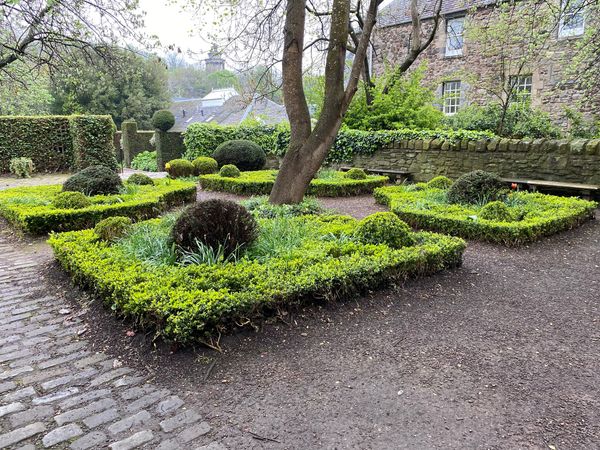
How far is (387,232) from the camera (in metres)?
4.57

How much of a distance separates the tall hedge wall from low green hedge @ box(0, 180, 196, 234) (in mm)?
5411

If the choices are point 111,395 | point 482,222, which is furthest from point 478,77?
point 111,395

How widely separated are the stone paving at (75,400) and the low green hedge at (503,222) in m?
4.54

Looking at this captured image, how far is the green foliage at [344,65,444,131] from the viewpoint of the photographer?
44.1 feet

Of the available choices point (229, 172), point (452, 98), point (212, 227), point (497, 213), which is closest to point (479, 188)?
point (497, 213)

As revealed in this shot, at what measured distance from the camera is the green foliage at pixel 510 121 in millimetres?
11445

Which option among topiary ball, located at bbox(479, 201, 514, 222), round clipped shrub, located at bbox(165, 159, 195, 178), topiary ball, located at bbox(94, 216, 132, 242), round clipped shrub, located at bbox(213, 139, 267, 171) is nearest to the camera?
topiary ball, located at bbox(94, 216, 132, 242)

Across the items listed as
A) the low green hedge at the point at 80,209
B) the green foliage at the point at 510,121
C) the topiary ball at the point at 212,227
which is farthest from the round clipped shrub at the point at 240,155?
the topiary ball at the point at 212,227

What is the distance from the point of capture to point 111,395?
8.20 ft

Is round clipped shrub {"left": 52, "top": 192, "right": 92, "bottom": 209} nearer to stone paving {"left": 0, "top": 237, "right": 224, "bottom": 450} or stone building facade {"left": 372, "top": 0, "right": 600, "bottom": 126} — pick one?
stone paving {"left": 0, "top": 237, "right": 224, "bottom": 450}

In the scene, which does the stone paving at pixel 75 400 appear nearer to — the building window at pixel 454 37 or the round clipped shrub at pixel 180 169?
the round clipped shrub at pixel 180 169

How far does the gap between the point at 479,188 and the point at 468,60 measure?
1139cm

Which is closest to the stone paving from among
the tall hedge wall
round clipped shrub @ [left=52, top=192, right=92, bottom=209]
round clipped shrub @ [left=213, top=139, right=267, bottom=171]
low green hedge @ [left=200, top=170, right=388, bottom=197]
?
round clipped shrub @ [left=52, top=192, right=92, bottom=209]

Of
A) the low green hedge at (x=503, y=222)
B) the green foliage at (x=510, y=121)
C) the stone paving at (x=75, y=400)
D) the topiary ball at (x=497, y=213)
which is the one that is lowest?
the stone paving at (x=75, y=400)
